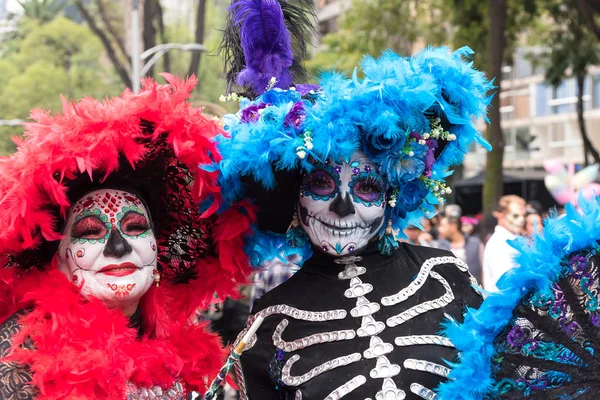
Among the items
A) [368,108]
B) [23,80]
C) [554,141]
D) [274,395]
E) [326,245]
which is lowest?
[554,141]

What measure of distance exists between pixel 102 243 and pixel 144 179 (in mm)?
346

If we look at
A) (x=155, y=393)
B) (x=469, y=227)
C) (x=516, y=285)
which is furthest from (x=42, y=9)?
(x=516, y=285)

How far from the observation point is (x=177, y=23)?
30.1m

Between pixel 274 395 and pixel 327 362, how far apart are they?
0.93 ft

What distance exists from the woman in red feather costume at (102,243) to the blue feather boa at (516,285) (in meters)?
1.10

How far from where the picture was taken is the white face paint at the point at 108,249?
325 cm

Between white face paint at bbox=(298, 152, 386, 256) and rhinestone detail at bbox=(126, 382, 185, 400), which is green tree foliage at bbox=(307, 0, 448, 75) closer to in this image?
white face paint at bbox=(298, 152, 386, 256)

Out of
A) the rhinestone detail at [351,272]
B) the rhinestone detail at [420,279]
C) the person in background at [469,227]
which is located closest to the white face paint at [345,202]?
the rhinestone detail at [351,272]

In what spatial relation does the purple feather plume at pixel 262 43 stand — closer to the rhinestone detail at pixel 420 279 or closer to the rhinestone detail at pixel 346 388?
the rhinestone detail at pixel 420 279

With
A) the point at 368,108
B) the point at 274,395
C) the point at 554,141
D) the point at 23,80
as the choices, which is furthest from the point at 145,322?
the point at 554,141

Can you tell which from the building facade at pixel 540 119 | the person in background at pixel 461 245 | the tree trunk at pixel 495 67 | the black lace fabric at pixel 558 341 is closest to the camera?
the black lace fabric at pixel 558 341

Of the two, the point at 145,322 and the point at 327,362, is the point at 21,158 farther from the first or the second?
the point at 327,362

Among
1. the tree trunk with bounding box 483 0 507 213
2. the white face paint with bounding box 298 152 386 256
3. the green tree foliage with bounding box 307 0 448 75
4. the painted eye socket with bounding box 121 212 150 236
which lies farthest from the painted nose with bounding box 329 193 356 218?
the green tree foliage with bounding box 307 0 448 75

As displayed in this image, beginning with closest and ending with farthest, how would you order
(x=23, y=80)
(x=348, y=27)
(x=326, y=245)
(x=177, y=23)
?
(x=326, y=245)
(x=348, y=27)
(x=23, y=80)
(x=177, y=23)
